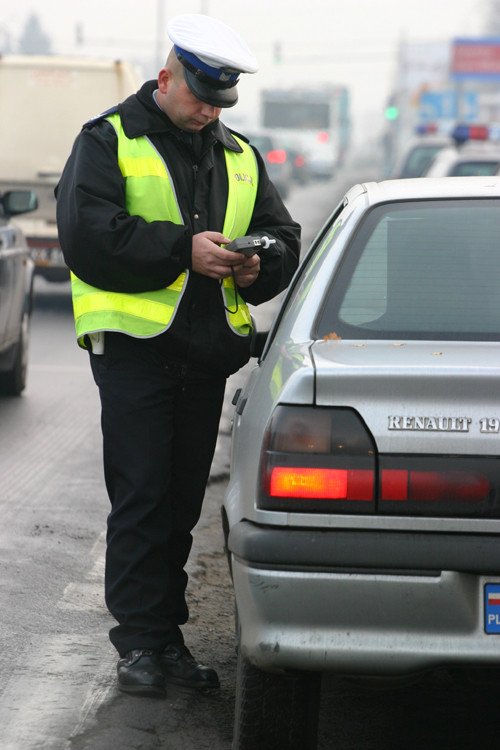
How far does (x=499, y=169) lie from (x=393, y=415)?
11.6 meters

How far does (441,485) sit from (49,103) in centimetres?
1258

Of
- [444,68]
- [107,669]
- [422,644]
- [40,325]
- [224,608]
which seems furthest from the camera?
[444,68]

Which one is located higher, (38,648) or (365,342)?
(365,342)

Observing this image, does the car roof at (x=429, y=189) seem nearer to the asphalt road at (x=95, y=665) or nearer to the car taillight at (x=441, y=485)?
the car taillight at (x=441, y=485)

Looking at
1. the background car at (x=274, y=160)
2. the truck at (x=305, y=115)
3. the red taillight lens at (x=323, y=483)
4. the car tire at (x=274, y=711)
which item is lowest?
the truck at (x=305, y=115)

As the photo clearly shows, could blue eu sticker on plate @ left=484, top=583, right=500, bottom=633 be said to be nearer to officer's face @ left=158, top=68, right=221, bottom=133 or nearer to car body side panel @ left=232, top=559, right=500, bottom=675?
car body side panel @ left=232, top=559, right=500, bottom=675

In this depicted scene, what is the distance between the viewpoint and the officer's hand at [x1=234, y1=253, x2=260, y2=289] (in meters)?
3.99

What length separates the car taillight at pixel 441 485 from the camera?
298 cm

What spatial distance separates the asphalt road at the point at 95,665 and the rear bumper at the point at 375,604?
325 millimetres

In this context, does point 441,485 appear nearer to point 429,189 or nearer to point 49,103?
point 429,189

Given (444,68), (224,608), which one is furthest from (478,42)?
(224,608)

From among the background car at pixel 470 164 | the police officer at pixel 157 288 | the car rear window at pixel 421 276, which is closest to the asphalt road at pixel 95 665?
the police officer at pixel 157 288

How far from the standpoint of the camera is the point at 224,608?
4.97m

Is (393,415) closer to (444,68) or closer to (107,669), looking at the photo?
(107,669)
